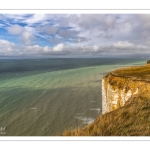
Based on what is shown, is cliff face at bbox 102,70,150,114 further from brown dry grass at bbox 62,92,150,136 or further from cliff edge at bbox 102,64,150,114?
brown dry grass at bbox 62,92,150,136

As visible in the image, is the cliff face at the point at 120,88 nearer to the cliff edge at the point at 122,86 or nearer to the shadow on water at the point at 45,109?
the cliff edge at the point at 122,86

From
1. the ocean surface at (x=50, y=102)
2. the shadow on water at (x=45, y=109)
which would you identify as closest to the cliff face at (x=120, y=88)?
the ocean surface at (x=50, y=102)

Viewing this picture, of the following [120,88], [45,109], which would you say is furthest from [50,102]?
[120,88]

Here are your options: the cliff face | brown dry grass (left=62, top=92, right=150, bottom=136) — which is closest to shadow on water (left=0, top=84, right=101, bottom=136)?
the cliff face

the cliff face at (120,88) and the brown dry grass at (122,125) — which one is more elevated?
the cliff face at (120,88)

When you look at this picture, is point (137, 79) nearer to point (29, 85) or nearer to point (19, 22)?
point (19, 22)

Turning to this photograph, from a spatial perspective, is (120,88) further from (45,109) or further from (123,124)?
(45,109)

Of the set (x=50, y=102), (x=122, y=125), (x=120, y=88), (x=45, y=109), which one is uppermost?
(x=120, y=88)
